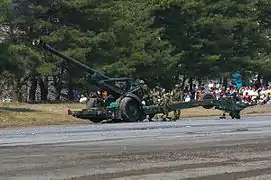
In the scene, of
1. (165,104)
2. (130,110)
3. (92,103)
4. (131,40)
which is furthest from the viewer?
(131,40)

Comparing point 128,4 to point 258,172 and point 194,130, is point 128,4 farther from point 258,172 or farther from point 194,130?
point 258,172

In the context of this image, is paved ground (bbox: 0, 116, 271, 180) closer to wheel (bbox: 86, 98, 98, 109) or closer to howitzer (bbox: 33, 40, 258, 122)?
howitzer (bbox: 33, 40, 258, 122)

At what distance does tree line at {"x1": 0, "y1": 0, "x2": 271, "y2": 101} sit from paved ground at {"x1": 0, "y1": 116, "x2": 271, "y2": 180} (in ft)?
56.1

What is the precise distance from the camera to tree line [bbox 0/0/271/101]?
48594 millimetres

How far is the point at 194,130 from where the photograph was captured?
24.8 meters

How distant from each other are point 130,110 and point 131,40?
75.2ft

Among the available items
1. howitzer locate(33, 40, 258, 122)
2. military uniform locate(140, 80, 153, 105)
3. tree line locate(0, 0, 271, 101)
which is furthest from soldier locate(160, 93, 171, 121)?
tree line locate(0, 0, 271, 101)

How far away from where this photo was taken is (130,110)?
103 ft

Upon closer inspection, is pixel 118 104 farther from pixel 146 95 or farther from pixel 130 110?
pixel 146 95

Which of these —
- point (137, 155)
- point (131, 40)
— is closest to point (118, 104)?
point (137, 155)

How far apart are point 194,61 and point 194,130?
39.3 meters

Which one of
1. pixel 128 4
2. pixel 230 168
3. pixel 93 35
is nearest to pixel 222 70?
pixel 128 4

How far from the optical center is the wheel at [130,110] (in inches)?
1218

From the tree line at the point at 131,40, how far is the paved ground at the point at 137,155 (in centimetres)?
1711
